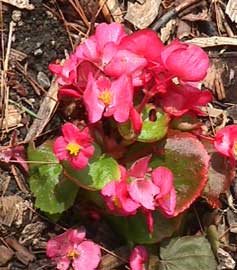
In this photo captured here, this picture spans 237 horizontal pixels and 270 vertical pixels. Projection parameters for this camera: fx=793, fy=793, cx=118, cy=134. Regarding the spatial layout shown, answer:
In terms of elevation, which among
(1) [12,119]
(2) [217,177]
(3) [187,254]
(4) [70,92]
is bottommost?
(3) [187,254]

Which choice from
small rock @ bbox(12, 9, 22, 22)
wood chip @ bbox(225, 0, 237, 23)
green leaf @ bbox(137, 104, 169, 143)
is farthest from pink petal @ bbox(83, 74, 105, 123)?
wood chip @ bbox(225, 0, 237, 23)

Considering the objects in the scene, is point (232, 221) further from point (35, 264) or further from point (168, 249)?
point (35, 264)

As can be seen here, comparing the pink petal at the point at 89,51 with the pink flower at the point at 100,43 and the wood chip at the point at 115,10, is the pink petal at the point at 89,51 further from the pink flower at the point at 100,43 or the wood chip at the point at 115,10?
the wood chip at the point at 115,10

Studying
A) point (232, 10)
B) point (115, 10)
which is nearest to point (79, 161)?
point (115, 10)

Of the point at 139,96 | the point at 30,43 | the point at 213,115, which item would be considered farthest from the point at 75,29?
the point at 213,115

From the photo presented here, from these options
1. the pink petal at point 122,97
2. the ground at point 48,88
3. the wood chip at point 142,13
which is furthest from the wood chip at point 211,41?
the pink petal at point 122,97

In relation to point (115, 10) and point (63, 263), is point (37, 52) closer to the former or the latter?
point (115, 10)
